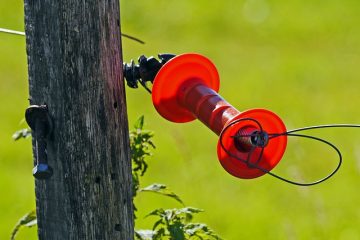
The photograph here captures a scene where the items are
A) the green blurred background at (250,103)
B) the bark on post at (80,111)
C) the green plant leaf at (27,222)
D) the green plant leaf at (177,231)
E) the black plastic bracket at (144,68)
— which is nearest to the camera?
the bark on post at (80,111)

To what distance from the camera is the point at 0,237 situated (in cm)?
820

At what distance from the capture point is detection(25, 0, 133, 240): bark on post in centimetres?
363

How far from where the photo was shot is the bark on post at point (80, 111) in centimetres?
363

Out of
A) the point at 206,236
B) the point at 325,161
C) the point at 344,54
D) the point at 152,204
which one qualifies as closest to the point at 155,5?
the point at 344,54

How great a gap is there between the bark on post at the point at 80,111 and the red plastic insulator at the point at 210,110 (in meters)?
0.17

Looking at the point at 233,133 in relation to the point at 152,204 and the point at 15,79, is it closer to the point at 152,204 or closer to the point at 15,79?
the point at 152,204

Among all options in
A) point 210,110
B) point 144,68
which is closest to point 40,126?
point 144,68

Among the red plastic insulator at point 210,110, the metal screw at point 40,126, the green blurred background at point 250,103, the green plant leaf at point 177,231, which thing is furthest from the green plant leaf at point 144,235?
the green blurred background at point 250,103

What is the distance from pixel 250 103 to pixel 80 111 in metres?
8.17

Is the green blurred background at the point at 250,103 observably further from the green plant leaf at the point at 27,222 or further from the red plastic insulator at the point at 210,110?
the red plastic insulator at the point at 210,110

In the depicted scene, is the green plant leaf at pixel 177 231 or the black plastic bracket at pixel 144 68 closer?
the black plastic bracket at pixel 144 68

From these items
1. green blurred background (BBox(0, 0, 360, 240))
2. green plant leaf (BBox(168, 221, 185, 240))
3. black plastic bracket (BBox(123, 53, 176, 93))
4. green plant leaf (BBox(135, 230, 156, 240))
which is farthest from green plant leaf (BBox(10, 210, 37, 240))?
green blurred background (BBox(0, 0, 360, 240))

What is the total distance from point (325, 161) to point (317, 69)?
111 inches

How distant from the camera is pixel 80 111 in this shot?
3674 mm
